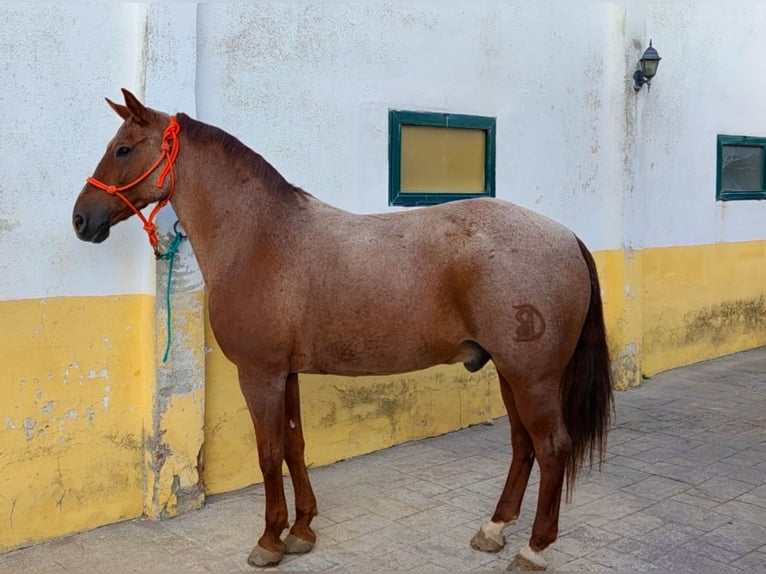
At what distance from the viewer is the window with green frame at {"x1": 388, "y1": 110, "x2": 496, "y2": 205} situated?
4902 millimetres

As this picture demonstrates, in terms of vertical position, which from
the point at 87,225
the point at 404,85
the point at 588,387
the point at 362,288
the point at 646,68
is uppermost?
the point at 646,68

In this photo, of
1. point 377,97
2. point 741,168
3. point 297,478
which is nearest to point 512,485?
point 297,478

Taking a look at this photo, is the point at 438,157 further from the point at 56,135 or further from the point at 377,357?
the point at 56,135

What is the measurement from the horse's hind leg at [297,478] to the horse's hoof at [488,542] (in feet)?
2.60

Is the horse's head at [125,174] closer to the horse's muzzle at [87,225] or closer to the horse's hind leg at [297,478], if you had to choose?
the horse's muzzle at [87,225]

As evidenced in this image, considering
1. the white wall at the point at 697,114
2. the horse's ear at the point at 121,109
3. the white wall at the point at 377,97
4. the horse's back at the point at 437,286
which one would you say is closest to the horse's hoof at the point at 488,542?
the horse's back at the point at 437,286

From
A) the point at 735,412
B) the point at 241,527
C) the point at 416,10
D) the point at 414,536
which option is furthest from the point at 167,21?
the point at 735,412

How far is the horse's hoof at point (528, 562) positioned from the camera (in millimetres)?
3168

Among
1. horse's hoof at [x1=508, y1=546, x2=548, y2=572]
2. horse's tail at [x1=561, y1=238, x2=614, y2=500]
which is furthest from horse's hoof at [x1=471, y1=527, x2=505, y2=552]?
horse's tail at [x1=561, y1=238, x2=614, y2=500]

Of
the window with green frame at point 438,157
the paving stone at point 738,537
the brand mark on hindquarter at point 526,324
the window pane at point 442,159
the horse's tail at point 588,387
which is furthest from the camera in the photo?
the window pane at point 442,159

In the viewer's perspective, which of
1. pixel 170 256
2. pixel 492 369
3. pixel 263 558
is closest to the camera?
pixel 263 558

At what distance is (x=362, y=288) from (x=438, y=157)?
2.27 m

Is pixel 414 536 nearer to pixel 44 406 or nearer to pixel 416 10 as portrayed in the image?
pixel 44 406

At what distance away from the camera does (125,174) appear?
3242mm
